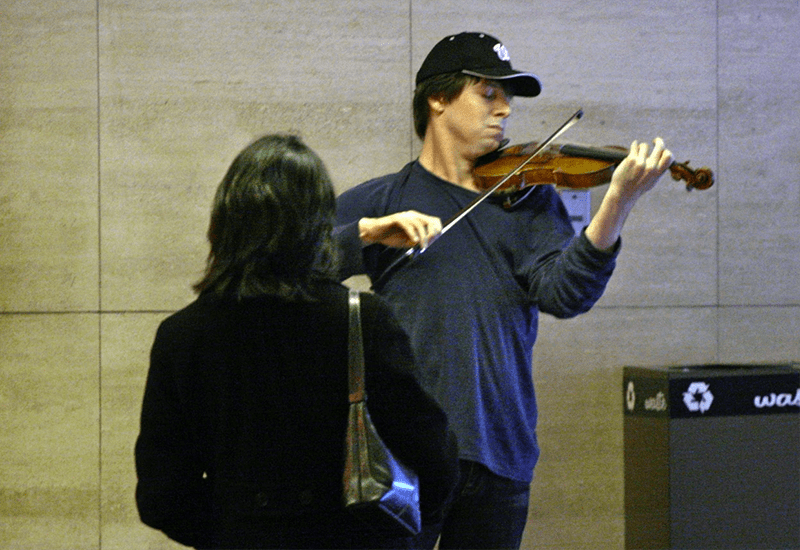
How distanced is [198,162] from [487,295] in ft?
5.03

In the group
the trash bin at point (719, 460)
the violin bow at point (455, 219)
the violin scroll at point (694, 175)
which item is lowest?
the trash bin at point (719, 460)

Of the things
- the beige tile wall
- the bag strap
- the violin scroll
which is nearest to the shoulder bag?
the bag strap

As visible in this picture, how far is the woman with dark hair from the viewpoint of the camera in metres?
1.40

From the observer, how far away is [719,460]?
3.12 m

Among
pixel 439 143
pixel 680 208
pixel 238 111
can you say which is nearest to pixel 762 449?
pixel 680 208

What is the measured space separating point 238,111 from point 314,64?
32 centimetres

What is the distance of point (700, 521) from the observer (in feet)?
10.1

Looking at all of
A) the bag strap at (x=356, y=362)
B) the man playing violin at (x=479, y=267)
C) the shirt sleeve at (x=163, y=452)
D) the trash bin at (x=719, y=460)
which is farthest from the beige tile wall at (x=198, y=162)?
the bag strap at (x=356, y=362)

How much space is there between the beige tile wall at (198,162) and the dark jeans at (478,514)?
1428mm

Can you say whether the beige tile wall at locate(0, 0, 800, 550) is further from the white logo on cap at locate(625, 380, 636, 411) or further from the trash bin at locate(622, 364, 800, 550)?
the trash bin at locate(622, 364, 800, 550)

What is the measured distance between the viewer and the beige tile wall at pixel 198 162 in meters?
3.11

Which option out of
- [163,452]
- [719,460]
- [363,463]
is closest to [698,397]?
[719,460]

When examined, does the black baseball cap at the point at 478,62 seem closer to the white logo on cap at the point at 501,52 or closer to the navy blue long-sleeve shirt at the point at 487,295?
the white logo on cap at the point at 501,52

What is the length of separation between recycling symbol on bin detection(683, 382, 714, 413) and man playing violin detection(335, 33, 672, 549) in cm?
125
